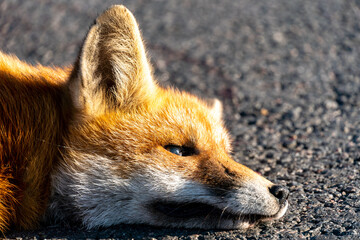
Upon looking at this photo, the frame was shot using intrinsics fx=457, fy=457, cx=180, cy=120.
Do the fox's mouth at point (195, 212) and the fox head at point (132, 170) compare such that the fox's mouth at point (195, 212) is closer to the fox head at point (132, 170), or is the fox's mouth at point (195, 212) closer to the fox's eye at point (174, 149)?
the fox head at point (132, 170)

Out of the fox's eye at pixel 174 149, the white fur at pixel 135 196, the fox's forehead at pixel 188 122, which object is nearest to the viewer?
the white fur at pixel 135 196

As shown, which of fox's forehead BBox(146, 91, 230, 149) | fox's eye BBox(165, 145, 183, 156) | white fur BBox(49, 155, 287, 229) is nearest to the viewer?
white fur BBox(49, 155, 287, 229)

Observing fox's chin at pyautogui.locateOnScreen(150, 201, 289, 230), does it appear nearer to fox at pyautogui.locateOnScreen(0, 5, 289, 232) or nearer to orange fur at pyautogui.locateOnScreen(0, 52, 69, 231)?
fox at pyautogui.locateOnScreen(0, 5, 289, 232)

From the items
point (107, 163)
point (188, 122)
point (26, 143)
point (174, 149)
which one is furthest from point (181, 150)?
point (26, 143)

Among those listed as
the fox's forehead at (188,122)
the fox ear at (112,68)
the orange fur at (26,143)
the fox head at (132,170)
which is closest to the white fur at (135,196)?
the fox head at (132,170)

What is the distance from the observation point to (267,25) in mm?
9164

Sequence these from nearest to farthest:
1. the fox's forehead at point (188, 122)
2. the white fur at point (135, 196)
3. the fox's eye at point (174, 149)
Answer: the white fur at point (135, 196), the fox's eye at point (174, 149), the fox's forehead at point (188, 122)

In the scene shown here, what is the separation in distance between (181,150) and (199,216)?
1.83 feet

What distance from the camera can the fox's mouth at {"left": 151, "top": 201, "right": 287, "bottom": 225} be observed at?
11.6ft

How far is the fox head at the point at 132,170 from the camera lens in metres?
3.51

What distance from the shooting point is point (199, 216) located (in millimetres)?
3584

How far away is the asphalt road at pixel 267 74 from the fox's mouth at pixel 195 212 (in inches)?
4.4

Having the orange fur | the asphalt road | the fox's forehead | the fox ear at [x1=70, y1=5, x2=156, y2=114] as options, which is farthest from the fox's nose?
the orange fur

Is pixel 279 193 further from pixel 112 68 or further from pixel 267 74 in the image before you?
pixel 267 74
